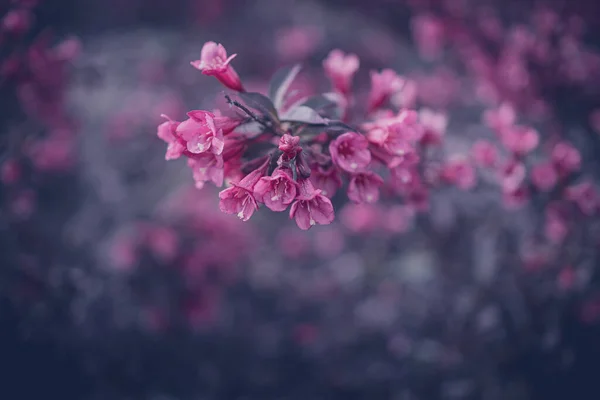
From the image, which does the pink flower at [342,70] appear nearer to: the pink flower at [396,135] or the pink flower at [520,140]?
the pink flower at [396,135]

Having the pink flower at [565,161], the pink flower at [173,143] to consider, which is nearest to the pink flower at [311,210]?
the pink flower at [173,143]

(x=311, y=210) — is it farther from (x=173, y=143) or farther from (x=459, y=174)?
(x=459, y=174)

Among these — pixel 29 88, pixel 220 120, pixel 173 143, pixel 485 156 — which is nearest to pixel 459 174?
pixel 485 156

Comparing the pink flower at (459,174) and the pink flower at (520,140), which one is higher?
the pink flower at (520,140)

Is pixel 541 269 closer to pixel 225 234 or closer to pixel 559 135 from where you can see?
pixel 559 135

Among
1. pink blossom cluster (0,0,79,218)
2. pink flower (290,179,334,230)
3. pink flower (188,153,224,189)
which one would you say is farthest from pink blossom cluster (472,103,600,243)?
pink blossom cluster (0,0,79,218)

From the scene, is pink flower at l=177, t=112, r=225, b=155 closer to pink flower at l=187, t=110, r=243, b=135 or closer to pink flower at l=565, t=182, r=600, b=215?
pink flower at l=187, t=110, r=243, b=135

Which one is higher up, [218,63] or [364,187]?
[218,63]
